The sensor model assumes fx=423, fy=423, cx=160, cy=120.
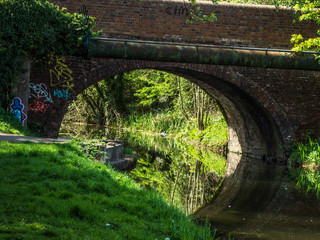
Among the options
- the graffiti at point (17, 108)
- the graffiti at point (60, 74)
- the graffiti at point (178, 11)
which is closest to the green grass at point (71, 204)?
the graffiti at point (17, 108)

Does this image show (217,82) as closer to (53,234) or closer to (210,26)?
(210,26)

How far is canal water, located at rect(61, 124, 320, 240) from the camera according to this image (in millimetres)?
5863

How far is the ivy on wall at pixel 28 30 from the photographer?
8781 millimetres

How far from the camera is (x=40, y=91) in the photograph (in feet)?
37.4

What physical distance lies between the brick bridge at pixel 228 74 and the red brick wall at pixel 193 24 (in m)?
0.03

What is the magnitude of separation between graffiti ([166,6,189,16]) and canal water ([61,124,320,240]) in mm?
4444

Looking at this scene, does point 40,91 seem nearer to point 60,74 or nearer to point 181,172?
point 60,74

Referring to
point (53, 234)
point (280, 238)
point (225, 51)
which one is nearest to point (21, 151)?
point (53, 234)

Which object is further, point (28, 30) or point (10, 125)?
point (10, 125)

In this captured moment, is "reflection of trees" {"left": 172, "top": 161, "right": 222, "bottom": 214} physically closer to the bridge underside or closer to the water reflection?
the water reflection

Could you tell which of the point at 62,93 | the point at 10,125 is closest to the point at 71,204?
the point at 10,125

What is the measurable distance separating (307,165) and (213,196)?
4.68m

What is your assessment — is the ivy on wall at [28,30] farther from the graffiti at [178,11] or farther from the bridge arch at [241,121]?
the graffiti at [178,11]

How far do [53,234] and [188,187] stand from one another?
19.7ft
